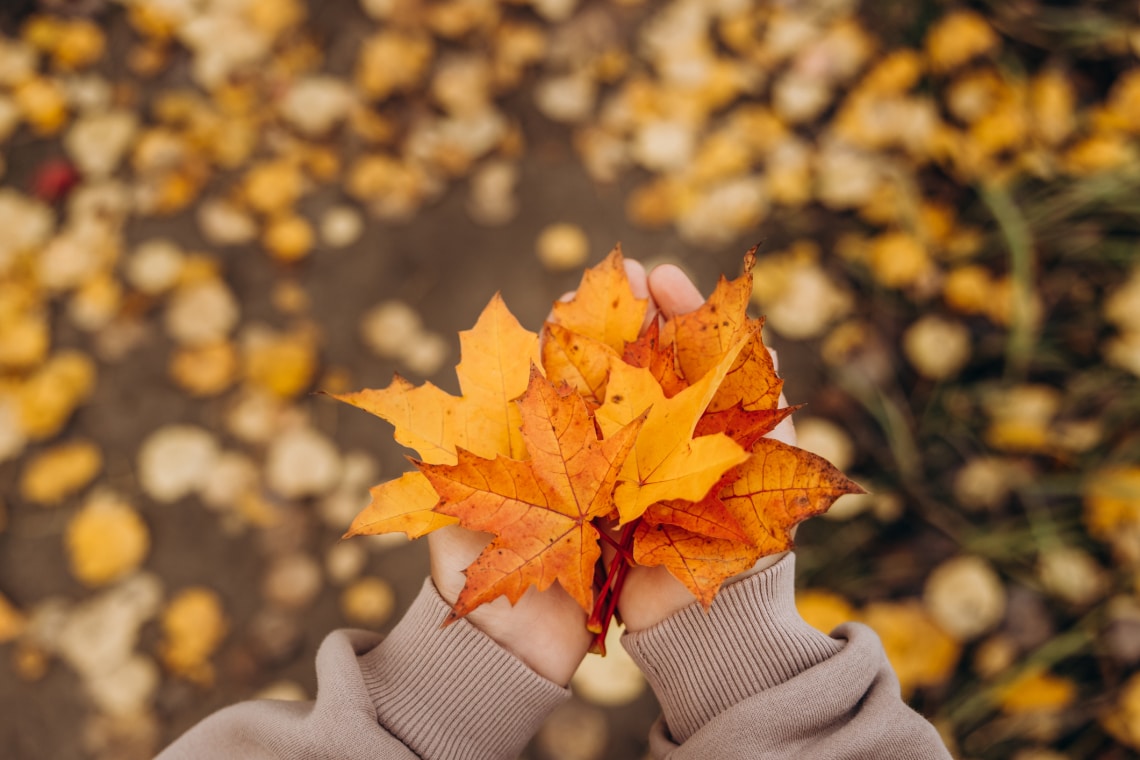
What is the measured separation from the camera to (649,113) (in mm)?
1636

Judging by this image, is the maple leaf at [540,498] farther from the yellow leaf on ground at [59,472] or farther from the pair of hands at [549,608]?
the yellow leaf on ground at [59,472]

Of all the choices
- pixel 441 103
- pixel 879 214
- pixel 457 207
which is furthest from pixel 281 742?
pixel 879 214

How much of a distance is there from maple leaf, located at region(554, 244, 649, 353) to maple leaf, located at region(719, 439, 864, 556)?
22 cm

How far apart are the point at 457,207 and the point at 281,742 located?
1.10 m

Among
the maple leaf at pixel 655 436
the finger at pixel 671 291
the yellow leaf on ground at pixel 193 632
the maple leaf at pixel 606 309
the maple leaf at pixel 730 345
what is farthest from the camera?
the yellow leaf on ground at pixel 193 632

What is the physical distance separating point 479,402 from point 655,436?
216 millimetres

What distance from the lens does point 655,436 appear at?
0.80 meters

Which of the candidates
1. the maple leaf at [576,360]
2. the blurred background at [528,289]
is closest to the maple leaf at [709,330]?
the maple leaf at [576,360]

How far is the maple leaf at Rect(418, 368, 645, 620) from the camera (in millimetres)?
759

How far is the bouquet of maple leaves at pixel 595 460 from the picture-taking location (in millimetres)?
766

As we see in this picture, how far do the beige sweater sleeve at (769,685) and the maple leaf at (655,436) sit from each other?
230mm

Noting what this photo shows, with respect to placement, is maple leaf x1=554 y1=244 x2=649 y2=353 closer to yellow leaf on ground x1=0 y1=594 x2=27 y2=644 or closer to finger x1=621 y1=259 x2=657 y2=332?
finger x1=621 y1=259 x2=657 y2=332

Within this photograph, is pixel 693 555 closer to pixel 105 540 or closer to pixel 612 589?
pixel 612 589

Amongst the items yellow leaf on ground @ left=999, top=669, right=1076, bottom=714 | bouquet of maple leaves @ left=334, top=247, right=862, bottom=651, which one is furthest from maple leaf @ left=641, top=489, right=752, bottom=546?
yellow leaf on ground @ left=999, top=669, right=1076, bottom=714
